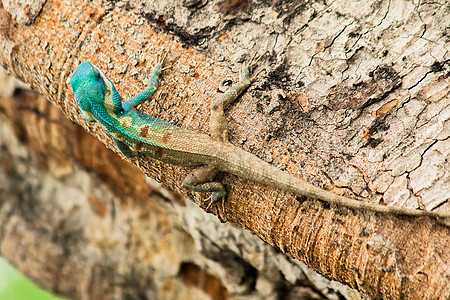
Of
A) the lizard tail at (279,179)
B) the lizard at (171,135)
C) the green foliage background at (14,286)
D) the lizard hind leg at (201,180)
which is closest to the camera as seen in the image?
the lizard tail at (279,179)

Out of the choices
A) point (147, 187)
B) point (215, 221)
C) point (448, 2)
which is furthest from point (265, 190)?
point (147, 187)

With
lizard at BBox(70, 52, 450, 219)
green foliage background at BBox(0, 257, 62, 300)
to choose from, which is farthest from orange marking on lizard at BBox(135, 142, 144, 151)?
green foliage background at BBox(0, 257, 62, 300)

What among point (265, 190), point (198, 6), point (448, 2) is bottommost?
point (265, 190)

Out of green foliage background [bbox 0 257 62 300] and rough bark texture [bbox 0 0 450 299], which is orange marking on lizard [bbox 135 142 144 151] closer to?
rough bark texture [bbox 0 0 450 299]

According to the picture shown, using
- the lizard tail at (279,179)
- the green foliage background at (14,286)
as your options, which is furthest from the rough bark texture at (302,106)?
the green foliage background at (14,286)

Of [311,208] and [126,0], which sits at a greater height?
[126,0]

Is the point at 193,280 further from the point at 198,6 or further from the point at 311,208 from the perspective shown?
the point at 198,6

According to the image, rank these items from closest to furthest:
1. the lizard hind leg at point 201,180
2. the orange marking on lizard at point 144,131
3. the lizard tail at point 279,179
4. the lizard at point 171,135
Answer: the lizard tail at point 279,179 < the lizard at point 171,135 < the lizard hind leg at point 201,180 < the orange marking on lizard at point 144,131

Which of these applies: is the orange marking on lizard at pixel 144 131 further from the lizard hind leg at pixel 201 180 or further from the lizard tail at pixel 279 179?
the lizard tail at pixel 279 179

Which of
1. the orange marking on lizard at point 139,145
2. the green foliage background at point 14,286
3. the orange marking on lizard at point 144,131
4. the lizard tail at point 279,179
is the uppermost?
the lizard tail at point 279,179

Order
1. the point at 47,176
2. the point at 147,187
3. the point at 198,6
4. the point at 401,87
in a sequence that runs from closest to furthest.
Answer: the point at 401,87, the point at 198,6, the point at 147,187, the point at 47,176
